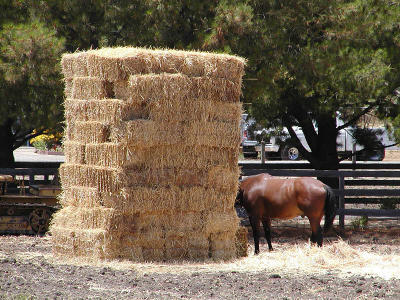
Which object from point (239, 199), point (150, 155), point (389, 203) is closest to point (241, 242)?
point (239, 199)

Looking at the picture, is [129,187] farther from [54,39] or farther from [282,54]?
[282,54]

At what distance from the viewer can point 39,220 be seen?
12.5 m

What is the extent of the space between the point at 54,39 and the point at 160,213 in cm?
409

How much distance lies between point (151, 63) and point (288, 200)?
3028 millimetres

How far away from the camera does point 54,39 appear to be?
11.5 metres

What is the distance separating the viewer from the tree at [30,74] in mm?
11289

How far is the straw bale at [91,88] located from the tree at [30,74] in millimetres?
2180

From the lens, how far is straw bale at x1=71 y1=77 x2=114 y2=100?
9.16m

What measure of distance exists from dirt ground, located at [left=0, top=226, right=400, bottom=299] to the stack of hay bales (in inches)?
15.0

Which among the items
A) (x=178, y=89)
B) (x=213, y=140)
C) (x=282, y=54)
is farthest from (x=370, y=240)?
(x=178, y=89)

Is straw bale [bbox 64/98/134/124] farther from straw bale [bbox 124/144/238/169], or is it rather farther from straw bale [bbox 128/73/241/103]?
straw bale [bbox 124/144/238/169]

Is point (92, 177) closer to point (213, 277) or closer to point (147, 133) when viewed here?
point (147, 133)

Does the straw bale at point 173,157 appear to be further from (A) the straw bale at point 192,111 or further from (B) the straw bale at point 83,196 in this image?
(B) the straw bale at point 83,196

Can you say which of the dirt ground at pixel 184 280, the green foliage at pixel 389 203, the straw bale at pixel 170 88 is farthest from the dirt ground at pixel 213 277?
the green foliage at pixel 389 203
